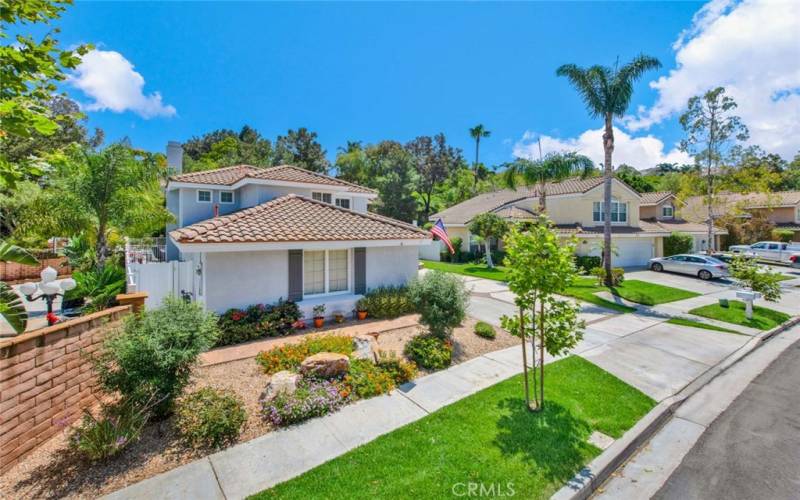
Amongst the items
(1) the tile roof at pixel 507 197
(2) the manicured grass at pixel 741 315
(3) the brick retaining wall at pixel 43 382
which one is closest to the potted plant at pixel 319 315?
(3) the brick retaining wall at pixel 43 382

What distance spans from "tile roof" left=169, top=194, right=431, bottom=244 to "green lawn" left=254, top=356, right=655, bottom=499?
6666 mm

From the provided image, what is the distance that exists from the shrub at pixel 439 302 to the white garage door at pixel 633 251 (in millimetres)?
24522

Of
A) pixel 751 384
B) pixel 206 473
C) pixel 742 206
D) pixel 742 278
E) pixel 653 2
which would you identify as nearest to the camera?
pixel 206 473

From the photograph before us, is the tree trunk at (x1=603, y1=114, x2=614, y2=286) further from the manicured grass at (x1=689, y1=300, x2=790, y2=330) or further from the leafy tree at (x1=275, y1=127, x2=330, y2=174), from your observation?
the leafy tree at (x1=275, y1=127, x2=330, y2=174)

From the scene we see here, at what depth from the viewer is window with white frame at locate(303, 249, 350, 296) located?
11.4 metres

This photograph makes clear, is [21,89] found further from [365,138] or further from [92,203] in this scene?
[365,138]

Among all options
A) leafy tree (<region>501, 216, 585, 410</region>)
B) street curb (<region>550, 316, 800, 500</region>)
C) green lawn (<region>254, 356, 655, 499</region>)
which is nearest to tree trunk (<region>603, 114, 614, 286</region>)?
street curb (<region>550, 316, 800, 500</region>)

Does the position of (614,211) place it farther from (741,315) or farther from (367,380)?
(367,380)

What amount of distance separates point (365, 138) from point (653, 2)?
135 ft

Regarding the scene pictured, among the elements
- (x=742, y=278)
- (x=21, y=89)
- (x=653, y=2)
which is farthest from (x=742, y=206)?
(x=21, y=89)

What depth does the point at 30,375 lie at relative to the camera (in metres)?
4.79

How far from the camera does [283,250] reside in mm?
10539

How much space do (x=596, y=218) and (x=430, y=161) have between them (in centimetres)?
2358

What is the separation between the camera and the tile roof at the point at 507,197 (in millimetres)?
28859
